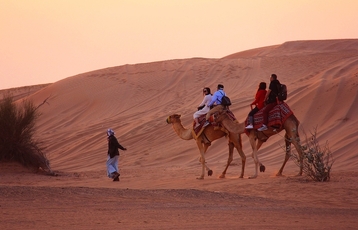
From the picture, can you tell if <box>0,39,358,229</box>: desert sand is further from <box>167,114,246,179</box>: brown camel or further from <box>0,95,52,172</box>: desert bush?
<box>167,114,246,179</box>: brown camel

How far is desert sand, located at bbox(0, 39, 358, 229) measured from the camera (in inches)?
380

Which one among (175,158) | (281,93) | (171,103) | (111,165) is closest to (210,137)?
(281,93)

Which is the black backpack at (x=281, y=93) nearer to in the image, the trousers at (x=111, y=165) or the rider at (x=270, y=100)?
the rider at (x=270, y=100)

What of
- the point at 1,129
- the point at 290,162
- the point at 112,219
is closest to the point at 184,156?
the point at 290,162

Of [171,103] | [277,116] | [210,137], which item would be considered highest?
[171,103]

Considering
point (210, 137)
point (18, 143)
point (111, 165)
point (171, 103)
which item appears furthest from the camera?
point (171, 103)

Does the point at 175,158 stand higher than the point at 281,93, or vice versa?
the point at 281,93

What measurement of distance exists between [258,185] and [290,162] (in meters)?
6.09

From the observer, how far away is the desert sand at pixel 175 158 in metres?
9.65

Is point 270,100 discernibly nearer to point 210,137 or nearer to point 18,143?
point 210,137

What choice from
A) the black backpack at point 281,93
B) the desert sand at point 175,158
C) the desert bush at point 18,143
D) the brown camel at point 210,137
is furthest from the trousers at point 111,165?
the black backpack at point 281,93

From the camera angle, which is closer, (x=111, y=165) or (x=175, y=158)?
(x=111, y=165)

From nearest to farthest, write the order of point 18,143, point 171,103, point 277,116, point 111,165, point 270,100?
point 277,116
point 270,100
point 111,165
point 18,143
point 171,103

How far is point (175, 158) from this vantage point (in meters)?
22.8
